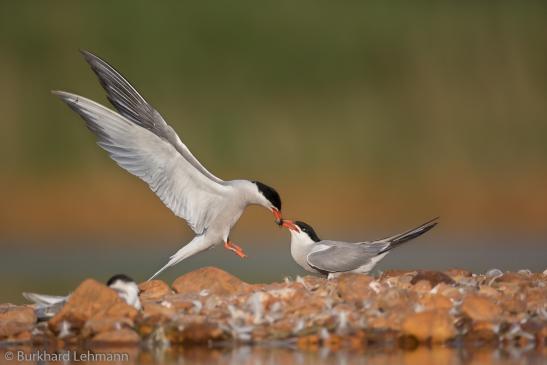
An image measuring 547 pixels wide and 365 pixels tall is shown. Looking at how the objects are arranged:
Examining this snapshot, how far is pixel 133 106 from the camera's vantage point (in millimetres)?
13617

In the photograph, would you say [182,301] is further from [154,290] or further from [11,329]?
[11,329]

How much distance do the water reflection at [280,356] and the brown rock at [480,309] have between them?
0.34 m

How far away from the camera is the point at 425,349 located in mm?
10445

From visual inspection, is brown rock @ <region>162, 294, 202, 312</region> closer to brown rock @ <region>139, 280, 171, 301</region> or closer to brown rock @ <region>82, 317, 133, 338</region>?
brown rock @ <region>139, 280, 171, 301</region>

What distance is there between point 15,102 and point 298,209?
11162mm

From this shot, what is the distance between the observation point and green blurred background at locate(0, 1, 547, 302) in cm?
3366

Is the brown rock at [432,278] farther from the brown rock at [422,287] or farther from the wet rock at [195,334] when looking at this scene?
the wet rock at [195,334]

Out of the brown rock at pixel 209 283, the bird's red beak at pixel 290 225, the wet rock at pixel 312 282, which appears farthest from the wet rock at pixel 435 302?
the bird's red beak at pixel 290 225

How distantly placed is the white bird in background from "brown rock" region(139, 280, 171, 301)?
3.33 feet

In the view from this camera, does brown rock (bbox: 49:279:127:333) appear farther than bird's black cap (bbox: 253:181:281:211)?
No

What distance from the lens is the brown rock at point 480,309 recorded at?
1071 centimetres

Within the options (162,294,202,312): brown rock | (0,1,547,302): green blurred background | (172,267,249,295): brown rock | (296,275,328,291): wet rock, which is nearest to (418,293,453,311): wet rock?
(296,275,328,291): wet rock

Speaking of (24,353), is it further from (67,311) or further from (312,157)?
(312,157)

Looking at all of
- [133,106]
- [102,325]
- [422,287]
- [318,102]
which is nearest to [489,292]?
[422,287]
